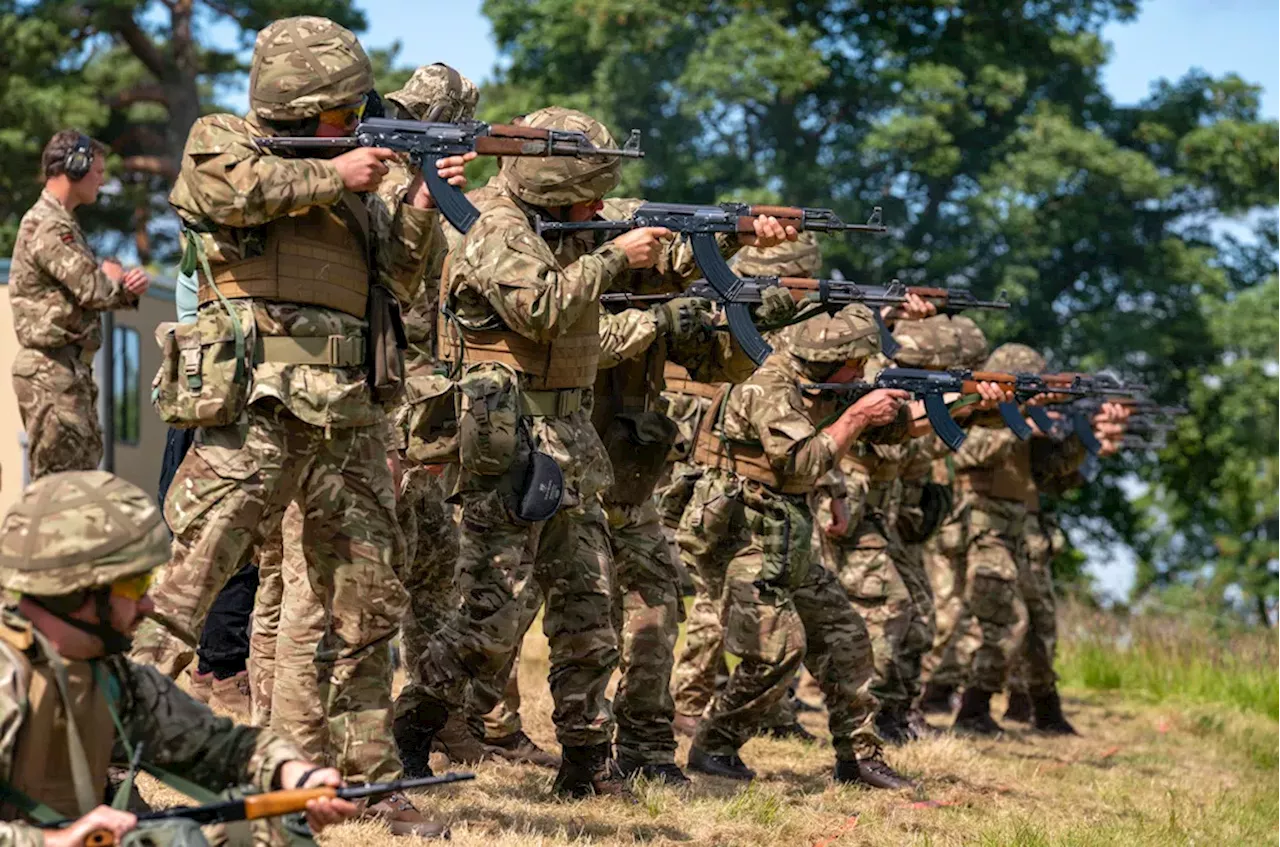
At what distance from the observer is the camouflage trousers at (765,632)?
8508mm

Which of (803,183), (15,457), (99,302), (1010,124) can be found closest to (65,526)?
(99,302)

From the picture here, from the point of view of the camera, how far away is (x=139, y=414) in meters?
16.5

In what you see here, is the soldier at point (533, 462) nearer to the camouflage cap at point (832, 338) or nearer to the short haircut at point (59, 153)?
the camouflage cap at point (832, 338)

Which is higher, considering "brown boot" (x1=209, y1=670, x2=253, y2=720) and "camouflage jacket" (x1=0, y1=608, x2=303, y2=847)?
"camouflage jacket" (x1=0, y1=608, x2=303, y2=847)

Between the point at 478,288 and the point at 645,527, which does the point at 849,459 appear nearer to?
the point at 645,527

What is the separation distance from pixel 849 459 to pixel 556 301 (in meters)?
3.97

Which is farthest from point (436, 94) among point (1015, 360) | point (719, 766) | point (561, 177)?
point (1015, 360)

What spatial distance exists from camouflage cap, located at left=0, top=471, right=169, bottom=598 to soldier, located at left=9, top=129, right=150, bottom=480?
5987 mm

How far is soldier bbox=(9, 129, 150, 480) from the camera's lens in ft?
33.5

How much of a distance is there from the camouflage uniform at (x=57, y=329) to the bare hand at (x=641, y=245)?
4.06 metres

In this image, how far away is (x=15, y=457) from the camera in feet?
46.9

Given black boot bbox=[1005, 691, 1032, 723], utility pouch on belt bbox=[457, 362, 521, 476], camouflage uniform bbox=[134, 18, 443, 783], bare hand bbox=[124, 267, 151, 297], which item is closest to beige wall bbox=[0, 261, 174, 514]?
bare hand bbox=[124, 267, 151, 297]

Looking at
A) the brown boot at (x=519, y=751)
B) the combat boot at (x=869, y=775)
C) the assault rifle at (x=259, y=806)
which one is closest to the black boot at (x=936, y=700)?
the combat boot at (x=869, y=775)

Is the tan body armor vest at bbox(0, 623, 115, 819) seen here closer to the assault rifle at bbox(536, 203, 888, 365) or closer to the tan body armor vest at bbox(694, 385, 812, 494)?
the assault rifle at bbox(536, 203, 888, 365)
